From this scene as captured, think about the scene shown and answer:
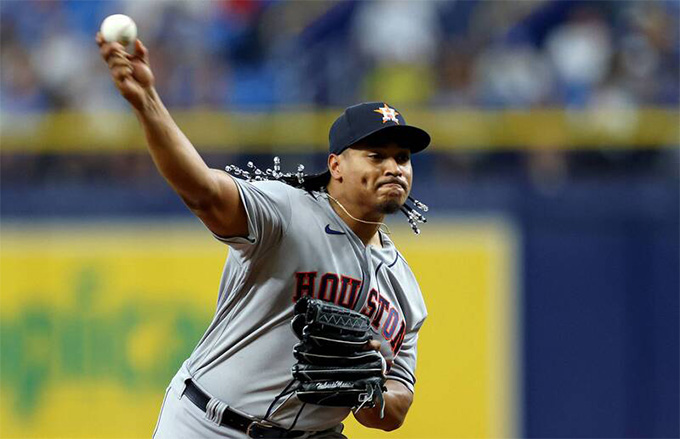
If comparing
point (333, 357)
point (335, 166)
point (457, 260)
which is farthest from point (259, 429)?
point (457, 260)

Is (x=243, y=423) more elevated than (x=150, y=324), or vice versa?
(x=150, y=324)

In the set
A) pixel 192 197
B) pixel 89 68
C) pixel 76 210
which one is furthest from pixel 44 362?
pixel 192 197

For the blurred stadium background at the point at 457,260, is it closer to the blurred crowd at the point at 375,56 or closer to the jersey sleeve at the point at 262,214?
the blurred crowd at the point at 375,56

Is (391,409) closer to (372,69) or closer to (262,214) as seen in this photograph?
(262,214)

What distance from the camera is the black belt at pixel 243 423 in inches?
164

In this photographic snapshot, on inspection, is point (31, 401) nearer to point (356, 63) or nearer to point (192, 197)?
point (356, 63)

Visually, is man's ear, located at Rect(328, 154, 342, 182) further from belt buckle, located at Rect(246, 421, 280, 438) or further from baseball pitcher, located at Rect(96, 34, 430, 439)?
belt buckle, located at Rect(246, 421, 280, 438)

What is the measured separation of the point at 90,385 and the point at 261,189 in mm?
5389

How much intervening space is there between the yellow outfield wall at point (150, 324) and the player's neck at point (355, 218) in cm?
450

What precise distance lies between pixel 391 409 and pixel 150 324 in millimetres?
4720

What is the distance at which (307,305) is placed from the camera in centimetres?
397

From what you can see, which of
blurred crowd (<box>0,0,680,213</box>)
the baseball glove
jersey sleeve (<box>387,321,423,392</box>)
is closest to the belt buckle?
the baseball glove

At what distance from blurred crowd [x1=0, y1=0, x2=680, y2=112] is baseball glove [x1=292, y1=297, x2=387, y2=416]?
5913 millimetres

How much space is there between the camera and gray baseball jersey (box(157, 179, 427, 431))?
4.09 m
